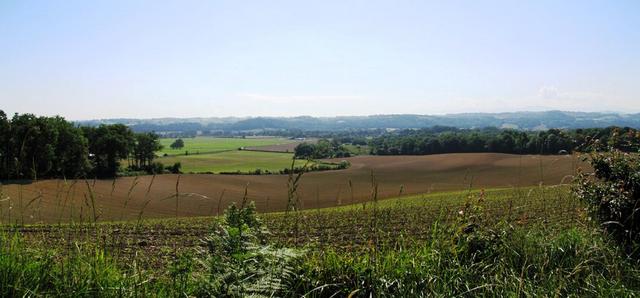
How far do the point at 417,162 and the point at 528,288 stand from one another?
77.8 m

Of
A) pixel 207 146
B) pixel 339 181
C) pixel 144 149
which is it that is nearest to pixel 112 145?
pixel 144 149

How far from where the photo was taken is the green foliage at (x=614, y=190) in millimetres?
5969

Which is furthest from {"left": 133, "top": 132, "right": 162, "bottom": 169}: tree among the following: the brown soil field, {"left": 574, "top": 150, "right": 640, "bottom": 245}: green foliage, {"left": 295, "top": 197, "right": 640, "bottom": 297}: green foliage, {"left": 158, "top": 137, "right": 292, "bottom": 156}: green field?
{"left": 295, "top": 197, "right": 640, "bottom": 297}: green foliage

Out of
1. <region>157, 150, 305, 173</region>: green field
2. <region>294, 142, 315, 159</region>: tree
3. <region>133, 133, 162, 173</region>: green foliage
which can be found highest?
<region>294, 142, 315, 159</region>: tree

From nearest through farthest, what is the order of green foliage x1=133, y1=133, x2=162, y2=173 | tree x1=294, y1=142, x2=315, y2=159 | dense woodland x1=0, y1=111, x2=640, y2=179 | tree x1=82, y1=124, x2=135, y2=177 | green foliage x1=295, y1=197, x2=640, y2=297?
green foliage x1=295, y1=197, x2=640, y2=297, tree x1=294, y1=142, x2=315, y2=159, dense woodland x1=0, y1=111, x2=640, y2=179, tree x1=82, y1=124, x2=135, y2=177, green foliage x1=133, y1=133, x2=162, y2=173

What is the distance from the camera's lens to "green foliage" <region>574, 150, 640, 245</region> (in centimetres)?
597

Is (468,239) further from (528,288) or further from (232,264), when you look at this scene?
(232,264)

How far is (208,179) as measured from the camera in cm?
6122

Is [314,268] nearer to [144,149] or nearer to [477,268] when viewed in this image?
[477,268]

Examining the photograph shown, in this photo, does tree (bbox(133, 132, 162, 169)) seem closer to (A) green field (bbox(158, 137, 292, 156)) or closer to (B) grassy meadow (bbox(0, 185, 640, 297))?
(A) green field (bbox(158, 137, 292, 156))

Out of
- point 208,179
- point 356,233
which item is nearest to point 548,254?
point 356,233

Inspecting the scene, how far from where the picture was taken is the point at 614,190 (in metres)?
6.34

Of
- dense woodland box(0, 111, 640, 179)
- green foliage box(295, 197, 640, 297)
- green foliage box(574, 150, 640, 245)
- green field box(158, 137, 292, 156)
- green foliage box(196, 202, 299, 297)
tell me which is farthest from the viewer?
green field box(158, 137, 292, 156)

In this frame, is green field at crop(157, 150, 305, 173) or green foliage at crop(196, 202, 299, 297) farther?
green field at crop(157, 150, 305, 173)
